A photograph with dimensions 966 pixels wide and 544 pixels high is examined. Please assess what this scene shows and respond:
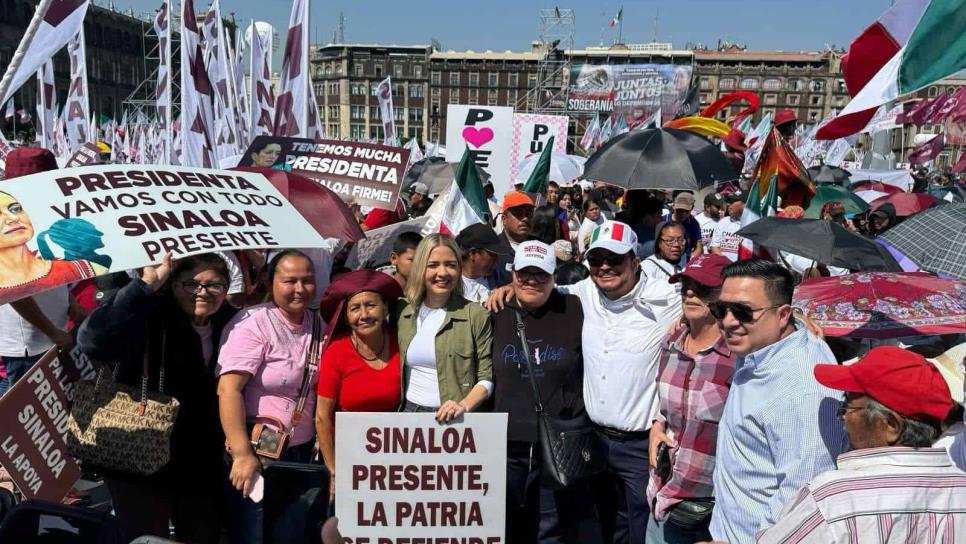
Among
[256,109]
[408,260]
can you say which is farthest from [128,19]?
[408,260]

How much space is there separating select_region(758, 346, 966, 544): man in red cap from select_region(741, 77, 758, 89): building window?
113 metres

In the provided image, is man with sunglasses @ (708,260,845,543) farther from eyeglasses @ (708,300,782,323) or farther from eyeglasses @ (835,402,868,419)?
eyeglasses @ (835,402,868,419)

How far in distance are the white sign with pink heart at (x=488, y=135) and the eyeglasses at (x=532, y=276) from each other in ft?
20.4

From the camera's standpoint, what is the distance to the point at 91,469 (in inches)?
116

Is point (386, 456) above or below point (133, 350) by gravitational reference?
below

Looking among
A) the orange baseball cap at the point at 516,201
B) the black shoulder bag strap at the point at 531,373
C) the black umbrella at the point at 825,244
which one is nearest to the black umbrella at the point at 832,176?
the orange baseball cap at the point at 516,201

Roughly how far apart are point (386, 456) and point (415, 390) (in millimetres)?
318

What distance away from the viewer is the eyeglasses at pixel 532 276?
3428 millimetres

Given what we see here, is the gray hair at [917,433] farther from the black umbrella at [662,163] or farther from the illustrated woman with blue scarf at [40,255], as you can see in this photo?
the black umbrella at [662,163]

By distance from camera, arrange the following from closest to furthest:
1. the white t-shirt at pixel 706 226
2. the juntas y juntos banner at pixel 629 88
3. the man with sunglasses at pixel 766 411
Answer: the man with sunglasses at pixel 766 411
the white t-shirt at pixel 706 226
the juntas y juntos banner at pixel 629 88

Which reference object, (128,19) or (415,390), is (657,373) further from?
(128,19)

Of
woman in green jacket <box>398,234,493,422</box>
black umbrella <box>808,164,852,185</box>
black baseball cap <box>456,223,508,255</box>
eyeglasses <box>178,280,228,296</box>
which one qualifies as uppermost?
black umbrella <box>808,164,852,185</box>

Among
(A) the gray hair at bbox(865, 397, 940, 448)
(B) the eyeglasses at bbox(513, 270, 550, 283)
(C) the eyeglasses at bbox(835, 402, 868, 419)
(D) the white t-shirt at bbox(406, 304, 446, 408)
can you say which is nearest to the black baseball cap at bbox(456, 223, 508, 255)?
(B) the eyeglasses at bbox(513, 270, 550, 283)

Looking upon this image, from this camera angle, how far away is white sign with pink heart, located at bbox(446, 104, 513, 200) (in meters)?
9.52
